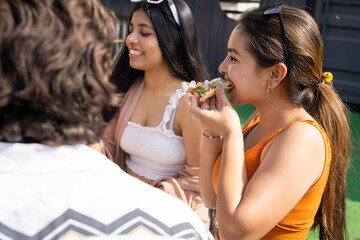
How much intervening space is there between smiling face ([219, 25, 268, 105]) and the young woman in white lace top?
0.60 metres

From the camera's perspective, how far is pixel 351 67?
7285mm

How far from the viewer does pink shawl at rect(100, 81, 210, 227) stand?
2.33 m

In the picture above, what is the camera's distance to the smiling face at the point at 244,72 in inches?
69.5

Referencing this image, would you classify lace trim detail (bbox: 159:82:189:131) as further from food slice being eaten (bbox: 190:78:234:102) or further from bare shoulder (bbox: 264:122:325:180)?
bare shoulder (bbox: 264:122:325:180)

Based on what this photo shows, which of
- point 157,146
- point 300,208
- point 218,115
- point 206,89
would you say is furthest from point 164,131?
point 300,208

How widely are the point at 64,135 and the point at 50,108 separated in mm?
64

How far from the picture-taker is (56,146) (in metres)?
0.85

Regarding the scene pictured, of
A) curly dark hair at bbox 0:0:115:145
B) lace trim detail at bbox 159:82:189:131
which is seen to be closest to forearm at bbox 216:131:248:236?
curly dark hair at bbox 0:0:115:145

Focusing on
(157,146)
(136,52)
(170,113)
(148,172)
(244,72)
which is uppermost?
(244,72)

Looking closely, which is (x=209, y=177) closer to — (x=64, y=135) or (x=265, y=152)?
(x=265, y=152)

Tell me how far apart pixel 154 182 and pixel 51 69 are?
1.63 m

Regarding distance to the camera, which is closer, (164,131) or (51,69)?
(51,69)

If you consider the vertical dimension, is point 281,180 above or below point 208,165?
above

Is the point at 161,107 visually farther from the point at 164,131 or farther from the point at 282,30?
the point at 282,30
